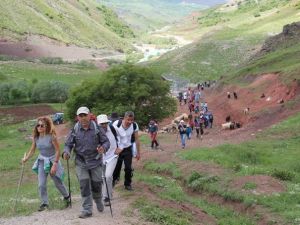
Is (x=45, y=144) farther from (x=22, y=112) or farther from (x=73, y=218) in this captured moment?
(x=22, y=112)

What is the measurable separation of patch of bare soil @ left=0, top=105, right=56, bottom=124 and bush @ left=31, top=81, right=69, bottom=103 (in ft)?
19.1

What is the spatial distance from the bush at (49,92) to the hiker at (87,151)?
77.9m

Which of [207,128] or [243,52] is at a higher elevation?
[243,52]

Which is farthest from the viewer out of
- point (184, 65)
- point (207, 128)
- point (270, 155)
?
point (184, 65)

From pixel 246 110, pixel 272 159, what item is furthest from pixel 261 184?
pixel 246 110

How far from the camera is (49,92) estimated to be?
90.2m

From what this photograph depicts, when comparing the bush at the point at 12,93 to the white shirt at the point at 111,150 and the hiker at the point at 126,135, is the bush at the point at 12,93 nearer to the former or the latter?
the hiker at the point at 126,135

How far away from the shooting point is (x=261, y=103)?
56219 millimetres

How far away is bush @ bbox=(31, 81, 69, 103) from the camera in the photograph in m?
89.7

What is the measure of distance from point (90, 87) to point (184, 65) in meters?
64.9

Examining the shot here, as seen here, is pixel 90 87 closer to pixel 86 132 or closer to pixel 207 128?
pixel 207 128

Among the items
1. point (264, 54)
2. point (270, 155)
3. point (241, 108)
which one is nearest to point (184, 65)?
point (264, 54)

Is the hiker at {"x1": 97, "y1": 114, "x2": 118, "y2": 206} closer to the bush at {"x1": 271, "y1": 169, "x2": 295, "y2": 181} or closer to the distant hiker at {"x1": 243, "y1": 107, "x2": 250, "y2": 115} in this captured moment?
the bush at {"x1": 271, "y1": 169, "x2": 295, "y2": 181}

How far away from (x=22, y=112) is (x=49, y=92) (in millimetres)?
11253
